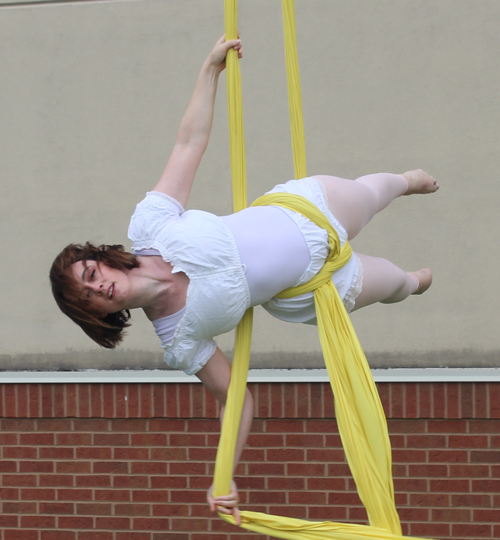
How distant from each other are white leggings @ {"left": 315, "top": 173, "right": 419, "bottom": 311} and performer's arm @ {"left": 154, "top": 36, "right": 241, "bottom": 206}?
0.36 m

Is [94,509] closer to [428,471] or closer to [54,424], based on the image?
[54,424]

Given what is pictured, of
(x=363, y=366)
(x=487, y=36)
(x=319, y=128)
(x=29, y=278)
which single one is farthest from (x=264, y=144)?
(x=363, y=366)

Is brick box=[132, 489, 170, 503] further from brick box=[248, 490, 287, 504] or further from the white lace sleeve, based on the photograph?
the white lace sleeve

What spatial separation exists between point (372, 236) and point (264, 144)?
626 mm

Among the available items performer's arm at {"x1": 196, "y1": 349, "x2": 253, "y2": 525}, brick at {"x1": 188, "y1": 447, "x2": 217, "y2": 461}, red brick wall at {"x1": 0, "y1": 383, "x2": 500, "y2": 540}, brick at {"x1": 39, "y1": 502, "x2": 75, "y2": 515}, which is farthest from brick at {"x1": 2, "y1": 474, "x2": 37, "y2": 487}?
performer's arm at {"x1": 196, "y1": 349, "x2": 253, "y2": 525}

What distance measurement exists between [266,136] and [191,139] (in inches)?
47.5

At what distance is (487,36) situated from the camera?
9.48 ft

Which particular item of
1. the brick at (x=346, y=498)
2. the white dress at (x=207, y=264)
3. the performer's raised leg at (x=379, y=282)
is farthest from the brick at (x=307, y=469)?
the white dress at (x=207, y=264)

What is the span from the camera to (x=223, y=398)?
6.23 ft

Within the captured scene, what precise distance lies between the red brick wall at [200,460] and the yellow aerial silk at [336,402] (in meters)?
1.17

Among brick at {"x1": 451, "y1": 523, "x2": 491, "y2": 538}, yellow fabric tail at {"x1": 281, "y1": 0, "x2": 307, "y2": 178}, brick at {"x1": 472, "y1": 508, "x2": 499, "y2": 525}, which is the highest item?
yellow fabric tail at {"x1": 281, "y1": 0, "x2": 307, "y2": 178}

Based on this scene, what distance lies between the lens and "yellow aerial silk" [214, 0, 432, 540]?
1.77 metres

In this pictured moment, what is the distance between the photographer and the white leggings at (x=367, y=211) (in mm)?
1920

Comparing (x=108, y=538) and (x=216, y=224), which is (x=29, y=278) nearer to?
(x=108, y=538)
